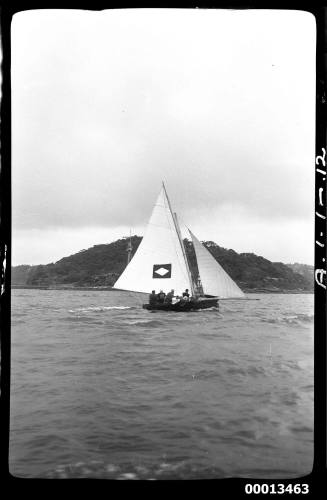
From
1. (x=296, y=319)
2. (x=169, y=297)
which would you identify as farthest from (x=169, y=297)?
(x=296, y=319)

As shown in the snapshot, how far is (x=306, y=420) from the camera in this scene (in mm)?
2023

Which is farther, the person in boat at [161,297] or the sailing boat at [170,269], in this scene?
the person in boat at [161,297]

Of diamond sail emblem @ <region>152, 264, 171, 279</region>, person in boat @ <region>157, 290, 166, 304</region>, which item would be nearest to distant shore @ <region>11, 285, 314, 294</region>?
person in boat @ <region>157, 290, 166, 304</region>

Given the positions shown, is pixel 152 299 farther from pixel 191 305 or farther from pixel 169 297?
pixel 191 305

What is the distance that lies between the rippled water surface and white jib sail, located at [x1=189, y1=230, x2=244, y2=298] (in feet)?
0.76

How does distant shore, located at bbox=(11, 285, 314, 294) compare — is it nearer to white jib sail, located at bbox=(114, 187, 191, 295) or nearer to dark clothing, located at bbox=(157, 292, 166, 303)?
white jib sail, located at bbox=(114, 187, 191, 295)

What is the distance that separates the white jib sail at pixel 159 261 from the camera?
220 cm

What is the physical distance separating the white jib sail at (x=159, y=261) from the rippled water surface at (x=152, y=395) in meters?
0.19

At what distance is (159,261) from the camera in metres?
2.73

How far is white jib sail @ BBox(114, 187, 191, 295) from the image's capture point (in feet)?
7.22

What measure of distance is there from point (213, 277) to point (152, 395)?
2.58ft

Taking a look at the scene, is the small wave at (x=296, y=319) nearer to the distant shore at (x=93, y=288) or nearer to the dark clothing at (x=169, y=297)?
the distant shore at (x=93, y=288)
